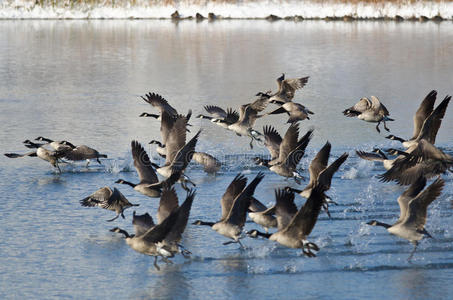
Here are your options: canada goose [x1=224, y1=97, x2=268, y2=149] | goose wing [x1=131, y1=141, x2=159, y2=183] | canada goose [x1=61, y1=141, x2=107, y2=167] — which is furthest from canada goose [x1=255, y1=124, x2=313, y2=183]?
canada goose [x1=61, y1=141, x2=107, y2=167]

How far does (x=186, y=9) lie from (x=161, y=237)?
101 feet

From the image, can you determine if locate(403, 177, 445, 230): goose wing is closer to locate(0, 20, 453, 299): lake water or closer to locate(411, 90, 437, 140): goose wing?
locate(0, 20, 453, 299): lake water

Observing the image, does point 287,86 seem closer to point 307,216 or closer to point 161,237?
point 307,216

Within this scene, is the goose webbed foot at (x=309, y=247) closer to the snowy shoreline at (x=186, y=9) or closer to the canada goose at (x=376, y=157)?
the canada goose at (x=376, y=157)

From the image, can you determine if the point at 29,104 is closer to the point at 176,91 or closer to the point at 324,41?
the point at 176,91

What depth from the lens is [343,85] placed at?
1698cm

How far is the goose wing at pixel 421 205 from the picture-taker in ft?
23.3

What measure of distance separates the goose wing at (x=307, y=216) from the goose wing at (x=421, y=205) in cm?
103

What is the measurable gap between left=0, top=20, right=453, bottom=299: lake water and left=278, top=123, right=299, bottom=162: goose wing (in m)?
0.51

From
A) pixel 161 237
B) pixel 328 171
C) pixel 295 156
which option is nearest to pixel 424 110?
pixel 295 156

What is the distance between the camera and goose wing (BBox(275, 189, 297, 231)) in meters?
7.27

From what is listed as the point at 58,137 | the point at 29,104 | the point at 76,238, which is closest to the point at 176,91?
the point at 29,104

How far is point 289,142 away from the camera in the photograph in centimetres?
948

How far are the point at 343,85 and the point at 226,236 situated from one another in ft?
33.3
